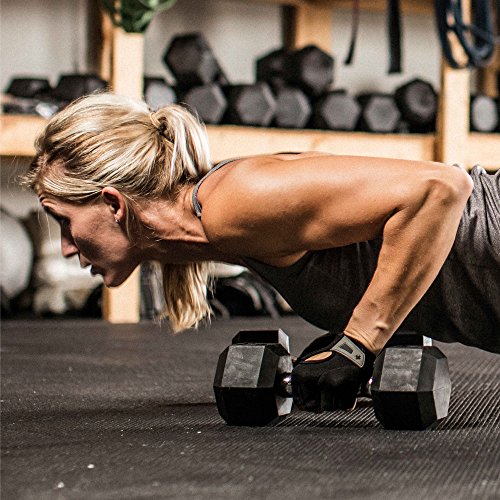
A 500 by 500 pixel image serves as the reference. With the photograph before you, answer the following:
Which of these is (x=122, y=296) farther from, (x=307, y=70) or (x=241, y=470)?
(x=241, y=470)

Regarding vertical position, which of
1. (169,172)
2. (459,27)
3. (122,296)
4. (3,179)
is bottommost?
(122,296)

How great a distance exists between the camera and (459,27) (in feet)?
11.0

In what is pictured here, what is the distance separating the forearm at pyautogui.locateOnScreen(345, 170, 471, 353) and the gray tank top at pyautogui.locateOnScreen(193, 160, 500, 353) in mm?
116

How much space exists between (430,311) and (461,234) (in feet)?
0.41

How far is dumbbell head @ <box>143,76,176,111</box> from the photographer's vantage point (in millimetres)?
3572

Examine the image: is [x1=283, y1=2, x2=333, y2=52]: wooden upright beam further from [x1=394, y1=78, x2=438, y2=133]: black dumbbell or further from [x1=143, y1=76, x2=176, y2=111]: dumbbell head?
[x1=143, y1=76, x2=176, y2=111]: dumbbell head

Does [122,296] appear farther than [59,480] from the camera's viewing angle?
Yes

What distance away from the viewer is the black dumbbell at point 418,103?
Result: 12.9ft

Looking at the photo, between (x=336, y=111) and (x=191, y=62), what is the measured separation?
1.92 ft

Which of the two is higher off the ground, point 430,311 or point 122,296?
point 430,311

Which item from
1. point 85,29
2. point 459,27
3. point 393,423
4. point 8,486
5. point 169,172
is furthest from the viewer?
point 85,29

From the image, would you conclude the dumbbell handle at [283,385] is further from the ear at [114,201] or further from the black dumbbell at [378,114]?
the black dumbbell at [378,114]

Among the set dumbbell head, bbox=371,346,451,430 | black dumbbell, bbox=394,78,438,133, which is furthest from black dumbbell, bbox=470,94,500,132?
dumbbell head, bbox=371,346,451,430

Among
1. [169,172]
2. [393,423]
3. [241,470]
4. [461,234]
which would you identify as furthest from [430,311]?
[241,470]
